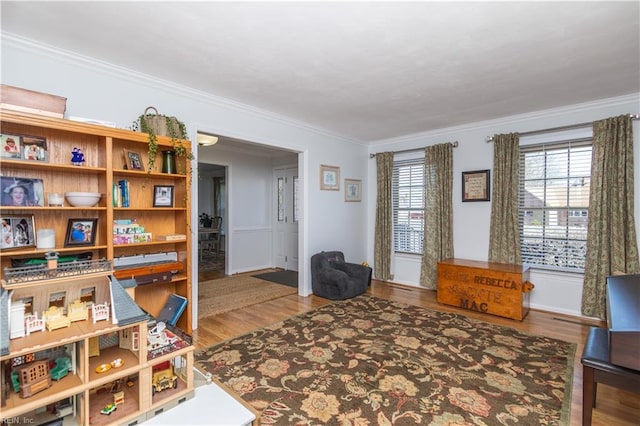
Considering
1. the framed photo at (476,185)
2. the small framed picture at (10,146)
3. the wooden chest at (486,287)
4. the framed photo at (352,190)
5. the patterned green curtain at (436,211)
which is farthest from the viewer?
the framed photo at (352,190)

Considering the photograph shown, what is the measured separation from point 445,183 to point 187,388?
14.9 ft

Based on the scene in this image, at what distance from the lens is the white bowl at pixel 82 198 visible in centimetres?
229

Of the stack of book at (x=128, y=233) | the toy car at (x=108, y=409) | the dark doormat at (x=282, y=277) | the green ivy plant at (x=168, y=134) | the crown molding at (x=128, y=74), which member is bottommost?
the dark doormat at (x=282, y=277)

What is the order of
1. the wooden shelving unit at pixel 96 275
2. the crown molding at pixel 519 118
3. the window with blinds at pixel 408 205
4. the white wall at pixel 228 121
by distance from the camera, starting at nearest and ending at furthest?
the wooden shelving unit at pixel 96 275 < the white wall at pixel 228 121 < the crown molding at pixel 519 118 < the window with blinds at pixel 408 205

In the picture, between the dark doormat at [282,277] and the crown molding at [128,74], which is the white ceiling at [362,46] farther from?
the dark doormat at [282,277]

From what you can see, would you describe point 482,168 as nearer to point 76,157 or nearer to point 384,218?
point 384,218

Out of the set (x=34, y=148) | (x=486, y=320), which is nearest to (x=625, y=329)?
(x=486, y=320)

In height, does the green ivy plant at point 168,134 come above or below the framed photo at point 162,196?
above

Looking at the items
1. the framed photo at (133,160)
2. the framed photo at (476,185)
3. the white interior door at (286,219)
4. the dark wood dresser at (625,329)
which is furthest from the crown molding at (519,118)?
the framed photo at (133,160)

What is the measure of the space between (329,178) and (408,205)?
154 cm

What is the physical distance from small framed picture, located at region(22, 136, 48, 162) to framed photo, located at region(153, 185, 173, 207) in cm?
81

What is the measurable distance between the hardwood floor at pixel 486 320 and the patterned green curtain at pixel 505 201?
2.79 ft

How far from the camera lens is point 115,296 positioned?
1.19 meters

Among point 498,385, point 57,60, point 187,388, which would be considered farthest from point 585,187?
point 57,60
